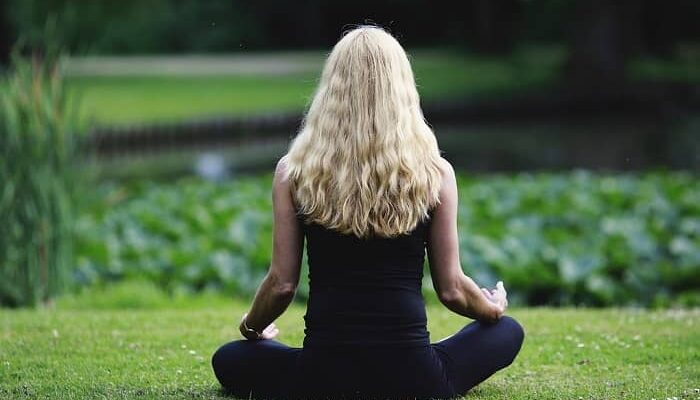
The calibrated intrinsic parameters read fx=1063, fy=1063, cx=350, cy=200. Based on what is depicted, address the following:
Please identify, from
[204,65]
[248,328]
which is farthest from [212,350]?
[204,65]

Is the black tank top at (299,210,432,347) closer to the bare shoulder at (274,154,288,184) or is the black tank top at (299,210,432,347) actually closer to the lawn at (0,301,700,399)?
the bare shoulder at (274,154,288,184)

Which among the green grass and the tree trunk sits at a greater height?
the tree trunk

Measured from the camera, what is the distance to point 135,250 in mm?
9188

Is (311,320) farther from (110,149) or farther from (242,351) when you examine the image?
(110,149)

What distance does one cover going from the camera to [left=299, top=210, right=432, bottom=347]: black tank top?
3562mm

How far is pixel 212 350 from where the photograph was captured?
4.98 m

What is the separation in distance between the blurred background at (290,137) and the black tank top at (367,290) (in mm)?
605

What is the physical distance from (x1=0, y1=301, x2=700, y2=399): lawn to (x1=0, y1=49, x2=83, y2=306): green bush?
629 millimetres

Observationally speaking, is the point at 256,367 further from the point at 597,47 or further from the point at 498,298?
the point at 597,47

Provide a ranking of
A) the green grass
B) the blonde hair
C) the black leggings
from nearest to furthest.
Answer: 1. the blonde hair
2. the black leggings
3. the green grass

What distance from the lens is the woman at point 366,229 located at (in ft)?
11.5

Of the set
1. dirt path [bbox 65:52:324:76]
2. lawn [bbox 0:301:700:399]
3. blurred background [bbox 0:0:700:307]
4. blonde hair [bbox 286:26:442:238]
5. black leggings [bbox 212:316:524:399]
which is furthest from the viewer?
dirt path [bbox 65:52:324:76]

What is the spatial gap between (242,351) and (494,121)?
21.4m

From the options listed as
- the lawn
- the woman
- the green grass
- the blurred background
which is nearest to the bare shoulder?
the woman
